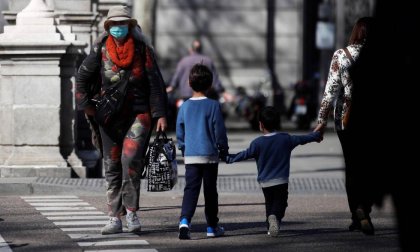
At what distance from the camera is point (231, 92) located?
35938 millimetres

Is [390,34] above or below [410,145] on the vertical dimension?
above

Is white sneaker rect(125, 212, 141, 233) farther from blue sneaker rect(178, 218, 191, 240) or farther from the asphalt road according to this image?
blue sneaker rect(178, 218, 191, 240)

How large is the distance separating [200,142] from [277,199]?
72 cm

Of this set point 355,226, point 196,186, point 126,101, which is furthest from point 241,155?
point 355,226

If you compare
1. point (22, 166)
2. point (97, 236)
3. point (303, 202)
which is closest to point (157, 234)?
point (97, 236)

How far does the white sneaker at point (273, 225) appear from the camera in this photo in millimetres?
10711

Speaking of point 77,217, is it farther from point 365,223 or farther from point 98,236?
point 365,223

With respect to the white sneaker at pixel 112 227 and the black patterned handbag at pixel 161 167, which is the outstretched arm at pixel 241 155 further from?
the white sneaker at pixel 112 227

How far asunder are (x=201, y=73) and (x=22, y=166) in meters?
5.32

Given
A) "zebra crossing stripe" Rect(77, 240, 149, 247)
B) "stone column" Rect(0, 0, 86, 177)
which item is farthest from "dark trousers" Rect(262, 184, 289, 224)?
"stone column" Rect(0, 0, 86, 177)

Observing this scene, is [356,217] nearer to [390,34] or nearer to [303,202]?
[303,202]

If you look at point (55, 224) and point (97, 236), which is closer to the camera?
point (97, 236)

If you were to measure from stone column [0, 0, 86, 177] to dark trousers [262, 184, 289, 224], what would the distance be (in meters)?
5.23

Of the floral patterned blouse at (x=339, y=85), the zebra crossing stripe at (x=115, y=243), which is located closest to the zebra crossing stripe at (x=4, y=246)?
the zebra crossing stripe at (x=115, y=243)
